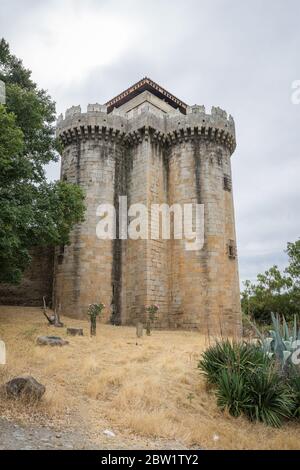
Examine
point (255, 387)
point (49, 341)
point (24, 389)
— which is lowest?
point (255, 387)

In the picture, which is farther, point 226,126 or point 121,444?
point 226,126

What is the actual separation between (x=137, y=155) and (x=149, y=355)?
1597 centimetres

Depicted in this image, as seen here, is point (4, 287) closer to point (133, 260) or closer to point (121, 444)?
point (133, 260)

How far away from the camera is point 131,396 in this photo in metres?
8.63

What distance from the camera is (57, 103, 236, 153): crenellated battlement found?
25281mm

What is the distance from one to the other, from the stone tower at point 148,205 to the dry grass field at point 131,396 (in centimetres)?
873

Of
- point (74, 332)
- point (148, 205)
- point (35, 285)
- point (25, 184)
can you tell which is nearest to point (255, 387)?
point (74, 332)

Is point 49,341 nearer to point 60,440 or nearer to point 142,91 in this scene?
point 60,440

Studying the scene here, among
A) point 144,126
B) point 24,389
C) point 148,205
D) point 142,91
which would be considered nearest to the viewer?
point 24,389

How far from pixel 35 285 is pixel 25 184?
1021cm

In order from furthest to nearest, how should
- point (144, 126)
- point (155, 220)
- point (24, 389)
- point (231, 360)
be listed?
1. point (144, 126)
2. point (155, 220)
3. point (231, 360)
4. point (24, 389)

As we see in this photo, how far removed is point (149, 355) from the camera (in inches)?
497

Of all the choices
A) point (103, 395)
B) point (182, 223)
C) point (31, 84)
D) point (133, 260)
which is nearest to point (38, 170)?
point (31, 84)

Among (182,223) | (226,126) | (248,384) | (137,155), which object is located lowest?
(248,384)
